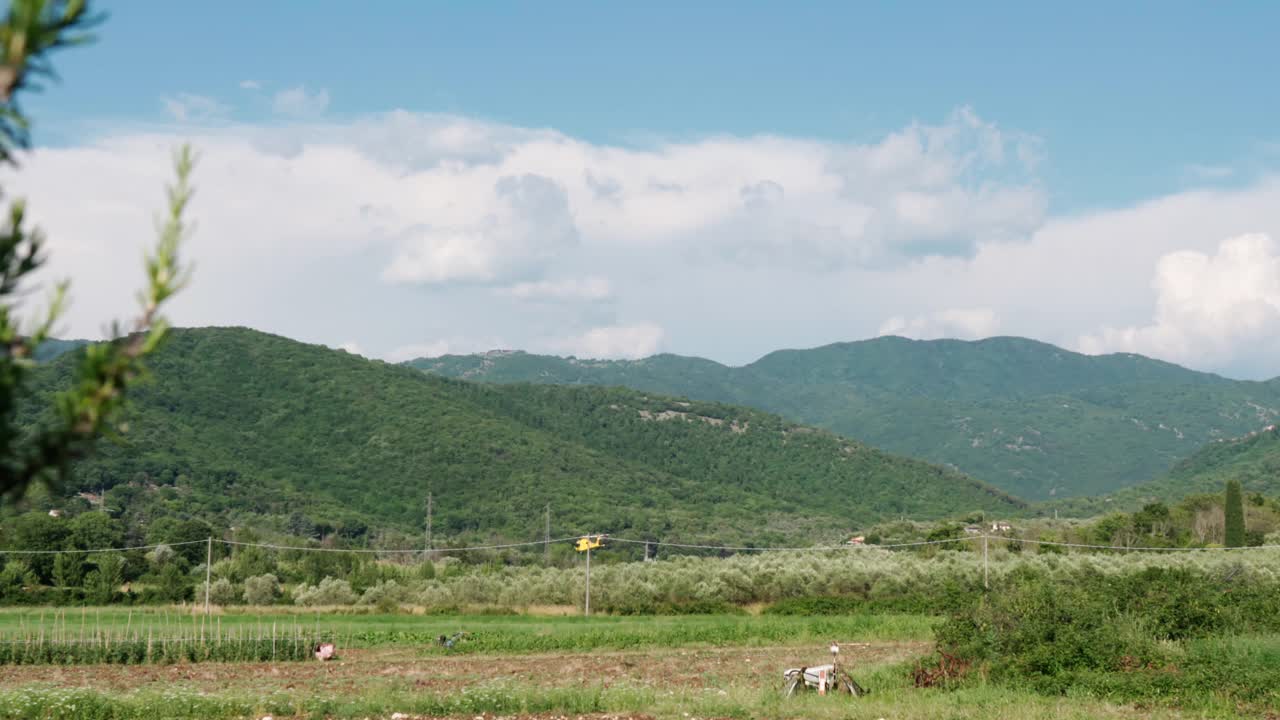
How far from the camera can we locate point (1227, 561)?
48.1 metres

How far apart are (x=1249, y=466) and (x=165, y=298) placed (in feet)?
516

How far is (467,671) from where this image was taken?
25594mm

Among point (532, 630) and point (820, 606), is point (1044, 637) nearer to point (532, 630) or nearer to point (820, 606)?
point (532, 630)

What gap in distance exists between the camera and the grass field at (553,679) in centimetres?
1789

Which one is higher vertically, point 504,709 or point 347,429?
point 347,429

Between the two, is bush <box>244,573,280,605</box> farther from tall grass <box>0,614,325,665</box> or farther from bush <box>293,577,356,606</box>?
tall grass <box>0,614,325,665</box>

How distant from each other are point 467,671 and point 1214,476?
137m

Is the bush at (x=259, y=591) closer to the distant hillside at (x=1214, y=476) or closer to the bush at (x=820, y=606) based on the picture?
the bush at (x=820, y=606)

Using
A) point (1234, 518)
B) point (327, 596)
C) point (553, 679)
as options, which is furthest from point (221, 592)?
point (1234, 518)

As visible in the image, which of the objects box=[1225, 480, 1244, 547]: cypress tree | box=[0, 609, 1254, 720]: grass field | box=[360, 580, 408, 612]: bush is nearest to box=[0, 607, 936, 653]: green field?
box=[0, 609, 1254, 720]: grass field

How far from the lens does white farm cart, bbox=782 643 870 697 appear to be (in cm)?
1964

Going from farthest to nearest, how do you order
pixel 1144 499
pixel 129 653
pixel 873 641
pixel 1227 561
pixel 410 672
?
pixel 1144 499 < pixel 1227 561 < pixel 873 641 < pixel 129 653 < pixel 410 672

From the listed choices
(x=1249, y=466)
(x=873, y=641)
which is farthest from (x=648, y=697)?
(x=1249, y=466)

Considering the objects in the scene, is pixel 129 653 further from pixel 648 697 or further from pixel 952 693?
pixel 952 693
